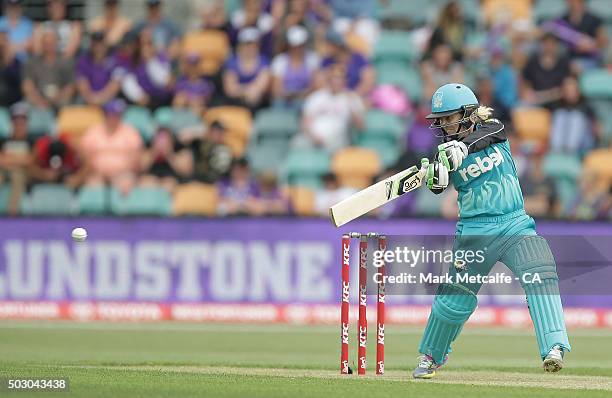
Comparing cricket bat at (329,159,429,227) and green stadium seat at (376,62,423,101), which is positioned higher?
green stadium seat at (376,62,423,101)

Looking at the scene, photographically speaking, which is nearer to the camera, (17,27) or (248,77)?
(248,77)

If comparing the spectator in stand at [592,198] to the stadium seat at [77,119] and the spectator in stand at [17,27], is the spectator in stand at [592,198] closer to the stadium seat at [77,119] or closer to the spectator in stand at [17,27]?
the stadium seat at [77,119]

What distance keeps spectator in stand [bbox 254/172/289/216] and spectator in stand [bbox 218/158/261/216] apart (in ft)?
0.13

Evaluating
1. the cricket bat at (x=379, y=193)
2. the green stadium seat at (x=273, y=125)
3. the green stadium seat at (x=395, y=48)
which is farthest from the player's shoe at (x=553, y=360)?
the green stadium seat at (x=395, y=48)

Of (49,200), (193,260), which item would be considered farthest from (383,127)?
(49,200)

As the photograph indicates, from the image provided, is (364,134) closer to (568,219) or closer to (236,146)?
(236,146)

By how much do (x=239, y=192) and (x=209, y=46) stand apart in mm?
3135

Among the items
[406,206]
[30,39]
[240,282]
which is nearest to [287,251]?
[240,282]

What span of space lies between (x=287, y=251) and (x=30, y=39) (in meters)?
5.78

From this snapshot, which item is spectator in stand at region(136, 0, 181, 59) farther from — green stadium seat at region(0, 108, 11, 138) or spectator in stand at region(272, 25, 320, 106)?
green stadium seat at region(0, 108, 11, 138)

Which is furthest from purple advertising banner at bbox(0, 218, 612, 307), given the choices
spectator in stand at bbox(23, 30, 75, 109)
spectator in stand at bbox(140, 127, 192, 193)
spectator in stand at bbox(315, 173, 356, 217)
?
spectator in stand at bbox(23, 30, 75, 109)

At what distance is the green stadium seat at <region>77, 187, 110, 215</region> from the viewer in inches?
631

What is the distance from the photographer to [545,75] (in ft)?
57.8

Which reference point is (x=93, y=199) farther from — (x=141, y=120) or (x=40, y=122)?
(x=40, y=122)
